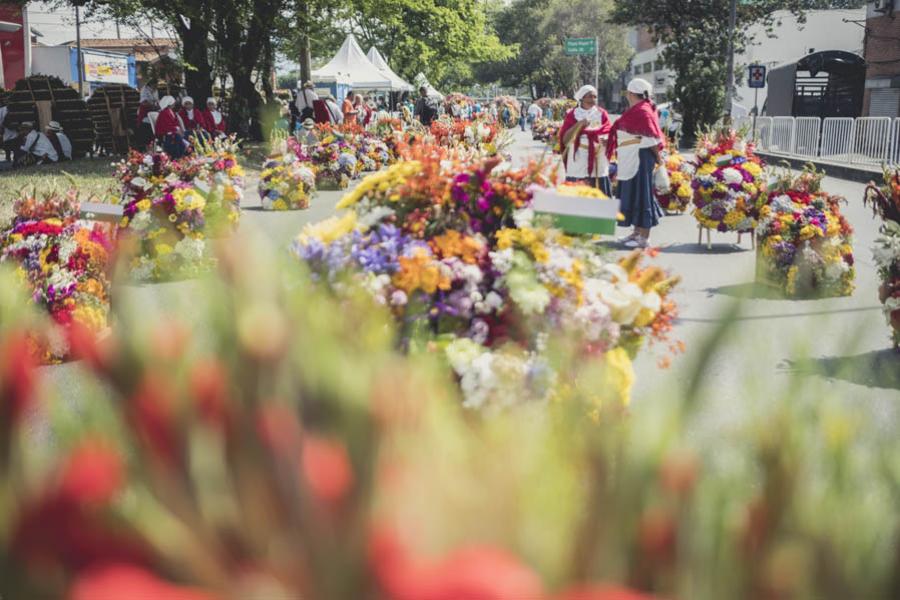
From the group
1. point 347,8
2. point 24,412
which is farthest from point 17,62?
point 24,412

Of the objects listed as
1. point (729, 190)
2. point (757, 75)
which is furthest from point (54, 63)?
point (729, 190)

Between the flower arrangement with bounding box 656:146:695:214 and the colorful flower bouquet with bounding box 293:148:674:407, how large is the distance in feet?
29.5

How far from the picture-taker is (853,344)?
69cm

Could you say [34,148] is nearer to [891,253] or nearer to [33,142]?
[33,142]

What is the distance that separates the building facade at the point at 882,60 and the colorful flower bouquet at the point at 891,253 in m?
27.4

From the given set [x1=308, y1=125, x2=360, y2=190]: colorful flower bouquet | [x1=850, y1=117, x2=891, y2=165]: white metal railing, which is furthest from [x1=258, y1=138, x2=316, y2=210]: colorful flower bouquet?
[x1=850, y1=117, x2=891, y2=165]: white metal railing

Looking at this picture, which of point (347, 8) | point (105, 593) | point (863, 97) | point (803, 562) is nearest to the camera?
point (105, 593)

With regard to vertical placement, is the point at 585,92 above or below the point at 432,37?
below

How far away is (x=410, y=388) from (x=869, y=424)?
428 mm

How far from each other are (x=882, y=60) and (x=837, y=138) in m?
11.4

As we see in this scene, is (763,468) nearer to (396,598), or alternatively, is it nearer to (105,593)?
(396,598)

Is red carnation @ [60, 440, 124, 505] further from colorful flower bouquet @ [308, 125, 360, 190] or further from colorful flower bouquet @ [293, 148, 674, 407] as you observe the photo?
colorful flower bouquet @ [308, 125, 360, 190]

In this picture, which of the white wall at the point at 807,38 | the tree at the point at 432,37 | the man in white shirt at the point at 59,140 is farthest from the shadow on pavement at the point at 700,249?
the white wall at the point at 807,38

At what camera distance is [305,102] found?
71.7 ft
